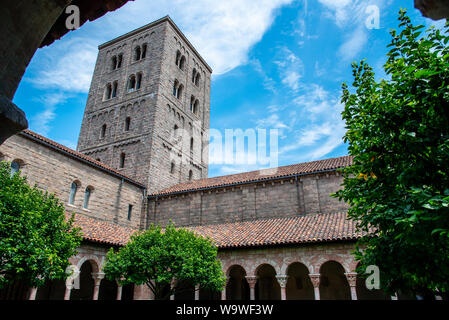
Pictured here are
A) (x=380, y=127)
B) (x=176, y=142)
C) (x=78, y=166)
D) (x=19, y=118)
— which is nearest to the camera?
(x=19, y=118)

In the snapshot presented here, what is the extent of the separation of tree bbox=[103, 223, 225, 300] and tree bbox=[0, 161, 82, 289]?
2.29 m

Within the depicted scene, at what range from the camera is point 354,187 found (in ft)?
23.2

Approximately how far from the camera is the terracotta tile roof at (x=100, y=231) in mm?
14726

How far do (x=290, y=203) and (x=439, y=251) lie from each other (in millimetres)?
14107

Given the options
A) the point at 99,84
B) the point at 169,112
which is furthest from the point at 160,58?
the point at 99,84

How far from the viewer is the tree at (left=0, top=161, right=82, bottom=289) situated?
8594mm

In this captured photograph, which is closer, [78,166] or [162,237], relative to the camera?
[162,237]

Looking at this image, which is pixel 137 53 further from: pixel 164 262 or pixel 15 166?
pixel 164 262

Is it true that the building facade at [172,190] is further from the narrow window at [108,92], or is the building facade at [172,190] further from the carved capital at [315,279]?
the narrow window at [108,92]

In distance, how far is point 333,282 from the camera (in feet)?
56.4

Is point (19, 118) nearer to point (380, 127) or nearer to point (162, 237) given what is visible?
point (380, 127)

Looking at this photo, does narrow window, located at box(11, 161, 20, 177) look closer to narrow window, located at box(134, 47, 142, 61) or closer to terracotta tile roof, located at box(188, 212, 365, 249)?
terracotta tile roof, located at box(188, 212, 365, 249)

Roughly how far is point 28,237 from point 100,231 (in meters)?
7.21

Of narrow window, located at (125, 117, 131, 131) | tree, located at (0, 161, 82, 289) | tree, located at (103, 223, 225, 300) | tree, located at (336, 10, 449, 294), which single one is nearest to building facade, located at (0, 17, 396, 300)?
narrow window, located at (125, 117, 131, 131)
